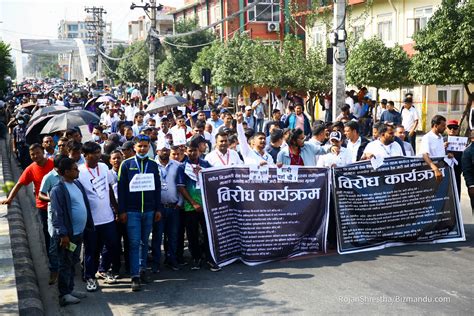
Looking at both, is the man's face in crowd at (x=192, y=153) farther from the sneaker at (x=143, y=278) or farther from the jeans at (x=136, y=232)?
the sneaker at (x=143, y=278)

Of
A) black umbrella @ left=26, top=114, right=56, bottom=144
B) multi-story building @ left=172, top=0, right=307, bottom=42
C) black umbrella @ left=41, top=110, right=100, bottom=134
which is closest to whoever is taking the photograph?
black umbrella @ left=41, top=110, right=100, bottom=134

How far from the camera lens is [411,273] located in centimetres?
744

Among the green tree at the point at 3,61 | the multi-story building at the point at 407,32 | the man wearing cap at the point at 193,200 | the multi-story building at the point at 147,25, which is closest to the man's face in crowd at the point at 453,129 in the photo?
the man wearing cap at the point at 193,200

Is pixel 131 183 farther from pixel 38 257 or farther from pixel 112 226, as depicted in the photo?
pixel 38 257

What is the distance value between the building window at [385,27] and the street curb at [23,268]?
2198cm

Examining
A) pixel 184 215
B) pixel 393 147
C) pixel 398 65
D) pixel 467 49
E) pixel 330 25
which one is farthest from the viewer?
pixel 398 65

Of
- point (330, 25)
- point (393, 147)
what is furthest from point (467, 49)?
point (393, 147)

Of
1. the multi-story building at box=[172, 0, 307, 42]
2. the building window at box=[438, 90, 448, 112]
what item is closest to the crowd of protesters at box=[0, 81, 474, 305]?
the building window at box=[438, 90, 448, 112]

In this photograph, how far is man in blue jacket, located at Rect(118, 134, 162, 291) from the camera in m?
7.37

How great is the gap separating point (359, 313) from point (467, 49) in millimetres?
14831

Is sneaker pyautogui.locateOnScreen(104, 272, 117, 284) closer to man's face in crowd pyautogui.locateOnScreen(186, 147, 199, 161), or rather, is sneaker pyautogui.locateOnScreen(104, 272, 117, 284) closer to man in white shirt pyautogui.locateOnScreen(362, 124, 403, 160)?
man's face in crowd pyautogui.locateOnScreen(186, 147, 199, 161)

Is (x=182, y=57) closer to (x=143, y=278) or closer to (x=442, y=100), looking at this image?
(x=442, y=100)

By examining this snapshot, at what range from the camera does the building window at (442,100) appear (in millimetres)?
26406

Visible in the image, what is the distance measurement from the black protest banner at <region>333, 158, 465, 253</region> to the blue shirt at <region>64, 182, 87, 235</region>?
3336mm
